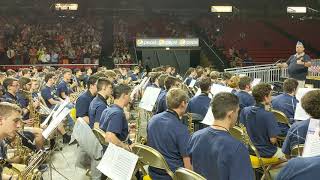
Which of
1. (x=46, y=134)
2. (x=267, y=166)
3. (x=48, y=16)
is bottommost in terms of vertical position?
(x=267, y=166)

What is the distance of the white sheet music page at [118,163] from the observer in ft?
10.6

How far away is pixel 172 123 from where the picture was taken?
463cm

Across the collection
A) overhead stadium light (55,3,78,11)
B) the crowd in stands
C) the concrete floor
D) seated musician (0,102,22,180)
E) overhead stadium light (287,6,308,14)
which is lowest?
the concrete floor

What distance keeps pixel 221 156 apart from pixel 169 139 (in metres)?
1.32

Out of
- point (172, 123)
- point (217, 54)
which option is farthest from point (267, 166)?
point (217, 54)

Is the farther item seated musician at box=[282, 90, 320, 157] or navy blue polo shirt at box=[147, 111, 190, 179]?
navy blue polo shirt at box=[147, 111, 190, 179]

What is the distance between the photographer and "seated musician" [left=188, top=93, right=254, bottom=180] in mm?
3336

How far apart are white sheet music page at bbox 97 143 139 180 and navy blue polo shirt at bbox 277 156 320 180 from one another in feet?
3.54

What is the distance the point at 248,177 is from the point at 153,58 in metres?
26.0

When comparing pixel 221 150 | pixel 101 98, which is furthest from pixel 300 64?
pixel 221 150

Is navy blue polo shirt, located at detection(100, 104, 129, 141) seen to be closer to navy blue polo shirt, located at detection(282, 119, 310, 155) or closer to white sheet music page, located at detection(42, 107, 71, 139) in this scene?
white sheet music page, located at detection(42, 107, 71, 139)

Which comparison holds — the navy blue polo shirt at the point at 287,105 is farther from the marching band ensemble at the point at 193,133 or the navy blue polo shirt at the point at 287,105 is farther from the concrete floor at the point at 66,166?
the concrete floor at the point at 66,166

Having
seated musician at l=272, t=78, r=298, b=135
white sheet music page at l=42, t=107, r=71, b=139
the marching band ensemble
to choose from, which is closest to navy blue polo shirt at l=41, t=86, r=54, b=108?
the marching band ensemble

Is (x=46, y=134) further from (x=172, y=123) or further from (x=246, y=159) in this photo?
(x=246, y=159)
